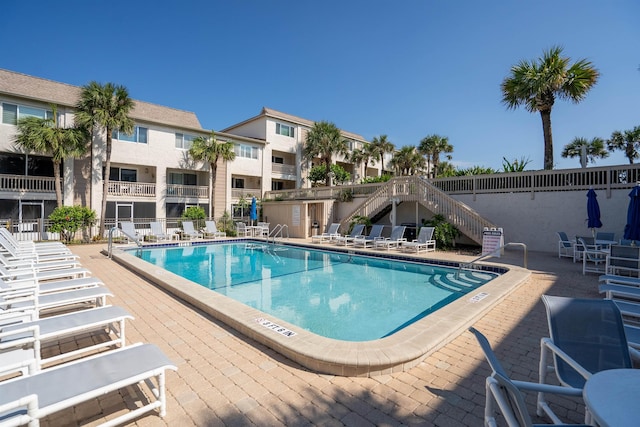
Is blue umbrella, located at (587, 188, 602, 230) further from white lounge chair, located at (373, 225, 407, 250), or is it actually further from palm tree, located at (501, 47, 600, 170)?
white lounge chair, located at (373, 225, 407, 250)

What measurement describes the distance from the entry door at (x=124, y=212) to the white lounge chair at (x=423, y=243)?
18.1m

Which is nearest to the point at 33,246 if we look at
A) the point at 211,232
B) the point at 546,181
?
the point at 211,232

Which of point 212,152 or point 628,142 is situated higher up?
point 628,142

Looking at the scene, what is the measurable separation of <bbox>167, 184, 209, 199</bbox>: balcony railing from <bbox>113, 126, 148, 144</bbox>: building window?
11.6 ft

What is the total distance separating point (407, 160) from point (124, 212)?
2710 centimetres

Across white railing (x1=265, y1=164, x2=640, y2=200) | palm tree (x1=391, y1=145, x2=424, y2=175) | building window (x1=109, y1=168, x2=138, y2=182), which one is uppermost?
palm tree (x1=391, y1=145, x2=424, y2=175)

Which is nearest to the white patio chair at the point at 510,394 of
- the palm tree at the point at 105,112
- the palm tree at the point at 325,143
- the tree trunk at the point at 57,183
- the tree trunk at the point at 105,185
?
the palm tree at the point at 105,112

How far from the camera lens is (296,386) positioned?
10.1 feet

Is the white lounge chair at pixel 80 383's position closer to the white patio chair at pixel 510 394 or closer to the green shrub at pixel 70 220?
the white patio chair at pixel 510 394

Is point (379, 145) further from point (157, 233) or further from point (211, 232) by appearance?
point (157, 233)

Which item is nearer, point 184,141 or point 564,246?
point 564,246

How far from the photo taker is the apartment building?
54.9ft

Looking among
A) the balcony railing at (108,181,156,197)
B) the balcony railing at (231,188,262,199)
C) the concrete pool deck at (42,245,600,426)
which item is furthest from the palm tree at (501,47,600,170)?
the balcony railing at (108,181,156,197)

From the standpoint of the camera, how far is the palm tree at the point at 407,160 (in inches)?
1300
